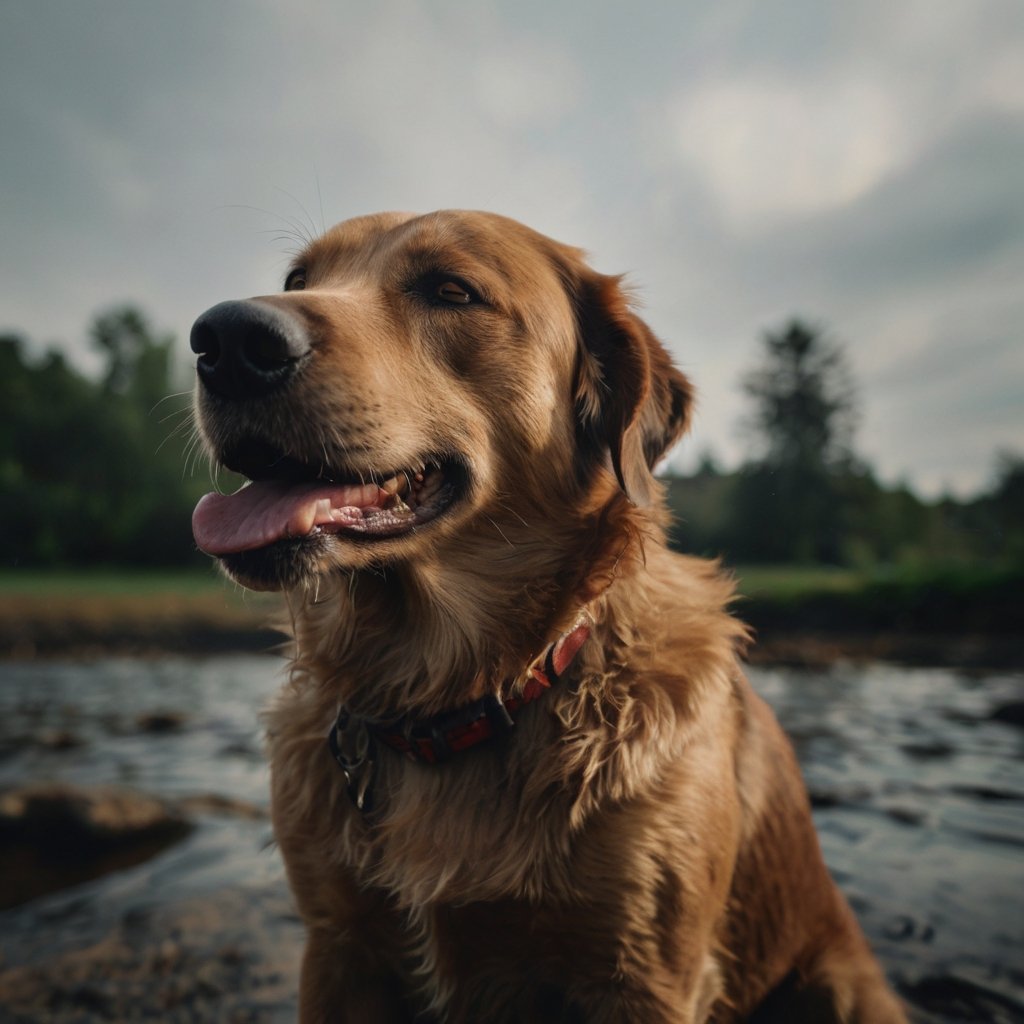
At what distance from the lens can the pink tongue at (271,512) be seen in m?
2.04

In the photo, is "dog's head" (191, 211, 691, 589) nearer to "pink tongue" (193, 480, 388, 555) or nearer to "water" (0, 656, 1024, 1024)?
"pink tongue" (193, 480, 388, 555)

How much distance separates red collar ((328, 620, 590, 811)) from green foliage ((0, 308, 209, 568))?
1803 inches

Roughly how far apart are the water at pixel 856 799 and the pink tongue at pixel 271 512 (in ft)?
3.53

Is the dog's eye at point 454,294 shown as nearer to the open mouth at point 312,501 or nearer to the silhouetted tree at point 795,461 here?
the open mouth at point 312,501

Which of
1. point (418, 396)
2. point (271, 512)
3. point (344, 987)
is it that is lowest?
point (344, 987)

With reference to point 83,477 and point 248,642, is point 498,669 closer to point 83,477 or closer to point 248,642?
point 248,642

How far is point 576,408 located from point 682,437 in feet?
1.29

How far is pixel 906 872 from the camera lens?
4.23m

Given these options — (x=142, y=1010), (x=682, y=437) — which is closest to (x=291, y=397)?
(x=682, y=437)

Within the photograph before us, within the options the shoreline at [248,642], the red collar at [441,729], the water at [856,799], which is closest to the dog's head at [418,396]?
the red collar at [441,729]

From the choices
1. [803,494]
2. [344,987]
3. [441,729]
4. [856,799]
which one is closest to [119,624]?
[856,799]

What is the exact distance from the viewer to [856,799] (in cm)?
554

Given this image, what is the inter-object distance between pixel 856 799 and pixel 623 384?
4273 millimetres

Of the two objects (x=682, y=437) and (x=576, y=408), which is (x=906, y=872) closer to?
(x=682, y=437)
